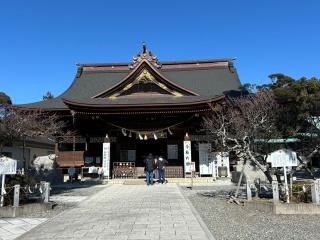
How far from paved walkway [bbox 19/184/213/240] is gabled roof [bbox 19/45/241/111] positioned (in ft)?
35.4

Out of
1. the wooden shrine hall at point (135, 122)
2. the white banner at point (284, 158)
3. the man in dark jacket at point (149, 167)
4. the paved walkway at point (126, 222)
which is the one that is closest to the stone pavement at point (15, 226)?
the paved walkway at point (126, 222)

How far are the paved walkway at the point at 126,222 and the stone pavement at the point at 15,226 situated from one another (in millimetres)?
275

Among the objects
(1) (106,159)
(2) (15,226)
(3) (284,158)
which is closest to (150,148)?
(1) (106,159)

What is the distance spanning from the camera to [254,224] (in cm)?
971

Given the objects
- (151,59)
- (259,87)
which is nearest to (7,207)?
(259,87)

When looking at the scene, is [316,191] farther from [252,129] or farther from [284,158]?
[252,129]

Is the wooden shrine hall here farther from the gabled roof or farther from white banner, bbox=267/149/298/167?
white banner, bbox=267/149/298/167

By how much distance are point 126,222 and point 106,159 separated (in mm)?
14255

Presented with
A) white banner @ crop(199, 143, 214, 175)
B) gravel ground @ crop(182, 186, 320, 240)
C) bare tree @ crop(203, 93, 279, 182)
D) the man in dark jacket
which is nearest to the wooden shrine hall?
white banner @ crop(199, 143, 214, 175)

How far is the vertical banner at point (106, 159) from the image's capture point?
23.7m

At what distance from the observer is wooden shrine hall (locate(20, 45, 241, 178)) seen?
23484 mm

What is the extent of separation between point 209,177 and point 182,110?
4582mm

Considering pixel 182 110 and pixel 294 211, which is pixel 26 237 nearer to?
pixel 294 211

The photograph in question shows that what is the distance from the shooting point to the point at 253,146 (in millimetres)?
15031
